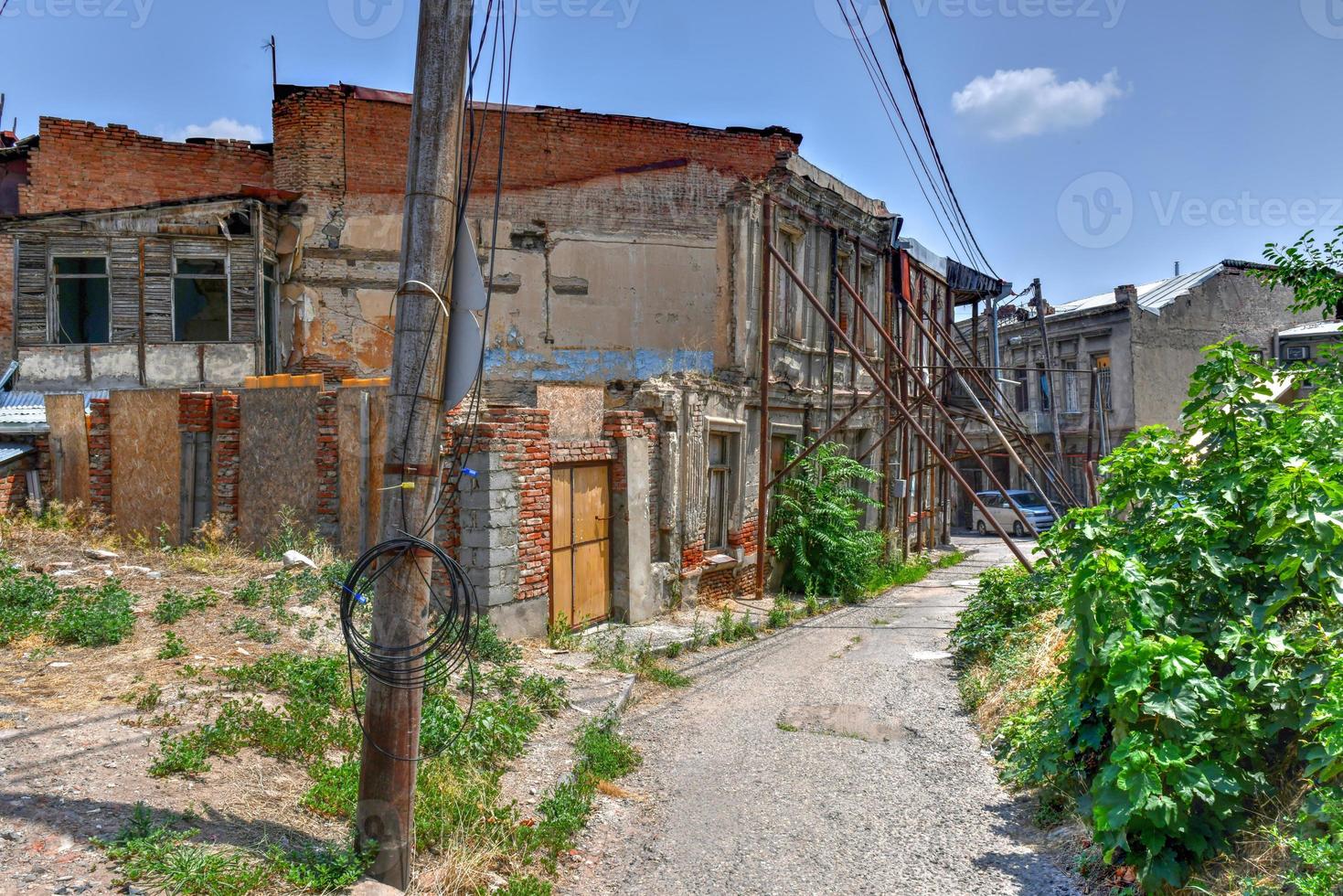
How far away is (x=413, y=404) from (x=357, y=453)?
5.70 metres

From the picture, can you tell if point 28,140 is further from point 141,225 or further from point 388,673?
point 388,673

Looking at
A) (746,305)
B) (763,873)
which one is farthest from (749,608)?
(763,873)

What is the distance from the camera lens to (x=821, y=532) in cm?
1420

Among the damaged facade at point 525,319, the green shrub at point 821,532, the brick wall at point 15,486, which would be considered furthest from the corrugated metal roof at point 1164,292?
the brick wall at point 15,486

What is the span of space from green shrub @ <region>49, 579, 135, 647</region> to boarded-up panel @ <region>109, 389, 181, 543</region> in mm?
3058

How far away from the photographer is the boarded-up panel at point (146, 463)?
10.2m

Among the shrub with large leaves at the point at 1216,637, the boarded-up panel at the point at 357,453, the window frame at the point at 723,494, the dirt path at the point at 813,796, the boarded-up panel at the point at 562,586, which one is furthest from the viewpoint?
the window frame at the point at 723,494

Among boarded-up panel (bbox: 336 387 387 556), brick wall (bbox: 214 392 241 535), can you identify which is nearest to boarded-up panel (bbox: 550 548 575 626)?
boarded-up panel (bbox: 336 387 387 556)

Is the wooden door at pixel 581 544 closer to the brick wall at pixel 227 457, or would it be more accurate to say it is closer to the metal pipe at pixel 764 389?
the metal pipe at pixel 764 389

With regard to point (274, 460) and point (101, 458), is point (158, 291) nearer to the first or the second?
point (101, 458)

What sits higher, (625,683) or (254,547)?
(254,547)

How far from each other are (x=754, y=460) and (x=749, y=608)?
8.71ft

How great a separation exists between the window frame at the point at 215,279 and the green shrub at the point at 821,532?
8818 mm

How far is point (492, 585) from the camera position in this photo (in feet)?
28.8
